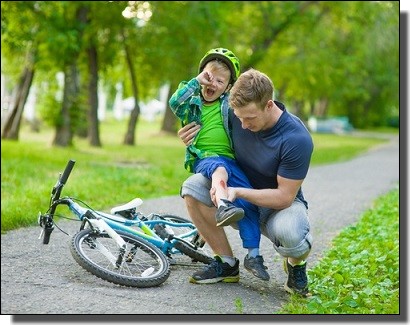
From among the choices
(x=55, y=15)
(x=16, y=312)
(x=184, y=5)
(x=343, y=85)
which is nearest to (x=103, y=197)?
(x=16, y=312)

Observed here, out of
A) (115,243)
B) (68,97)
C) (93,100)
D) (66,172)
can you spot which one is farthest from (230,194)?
(68,97)

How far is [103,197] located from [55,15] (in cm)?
612

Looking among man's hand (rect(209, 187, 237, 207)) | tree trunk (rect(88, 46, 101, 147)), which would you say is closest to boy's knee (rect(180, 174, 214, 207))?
man's hand (rect(209, 187, 237, 207))

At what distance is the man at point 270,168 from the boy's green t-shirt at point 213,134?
0.14 ft

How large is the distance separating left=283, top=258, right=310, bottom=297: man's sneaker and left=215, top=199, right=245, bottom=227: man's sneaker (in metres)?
0.45

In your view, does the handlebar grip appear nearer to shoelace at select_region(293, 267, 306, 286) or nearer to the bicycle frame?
the bicycle frame

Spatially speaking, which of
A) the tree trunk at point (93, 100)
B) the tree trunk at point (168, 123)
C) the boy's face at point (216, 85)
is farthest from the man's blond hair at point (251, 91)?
the tree trunk at point (168, 123)

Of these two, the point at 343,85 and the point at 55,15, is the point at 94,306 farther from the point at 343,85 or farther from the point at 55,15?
the point at 343,85

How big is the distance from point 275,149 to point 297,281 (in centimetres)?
53

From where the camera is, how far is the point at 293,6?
45.0 ft

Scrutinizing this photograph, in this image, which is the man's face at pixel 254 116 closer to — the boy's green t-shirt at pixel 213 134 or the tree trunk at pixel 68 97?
the boy's green t-shirt at pixel 213 134

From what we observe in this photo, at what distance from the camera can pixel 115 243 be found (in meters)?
3.12

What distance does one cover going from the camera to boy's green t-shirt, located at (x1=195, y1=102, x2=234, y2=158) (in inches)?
121

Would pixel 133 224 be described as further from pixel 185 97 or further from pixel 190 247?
pixel 185 97
